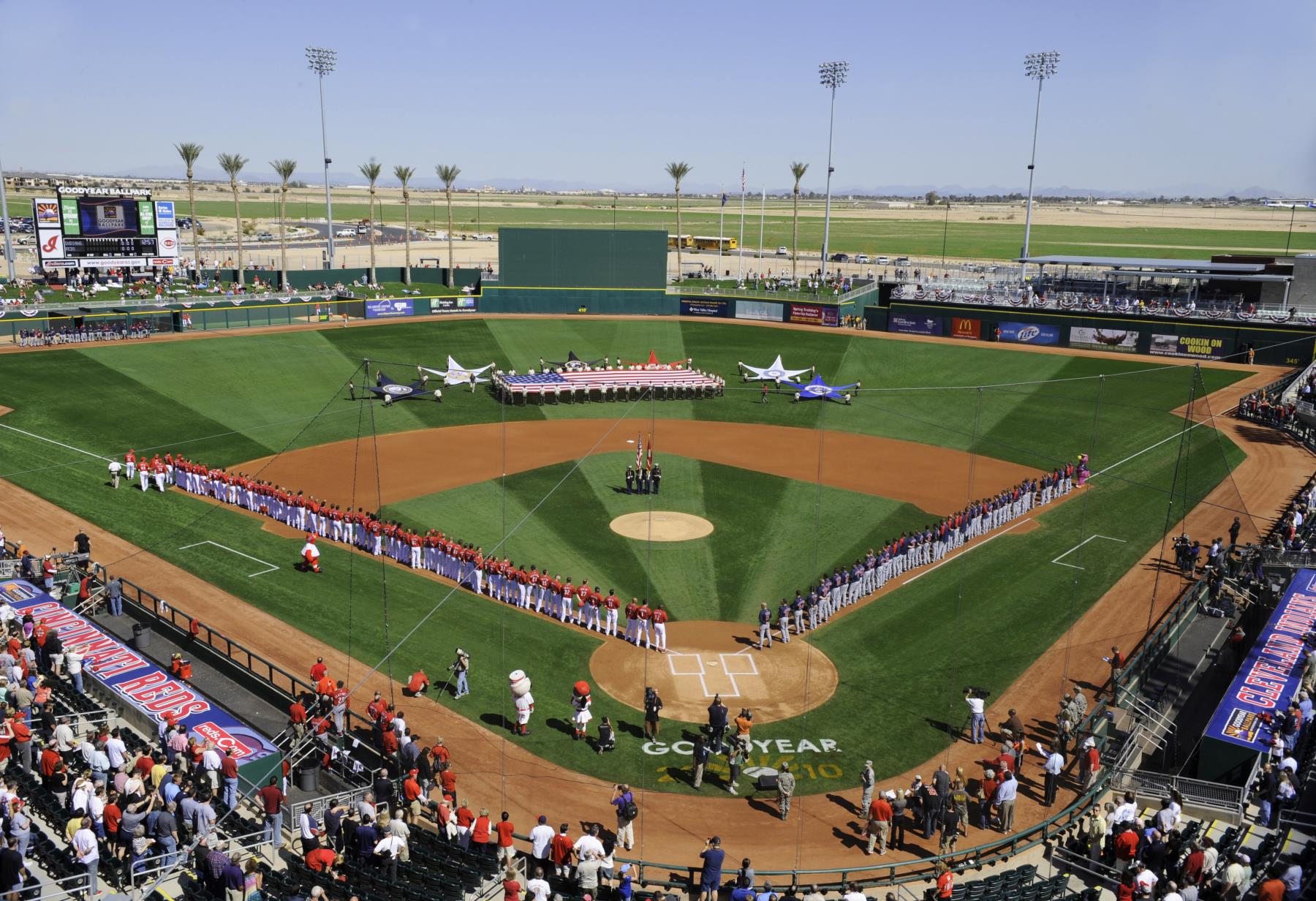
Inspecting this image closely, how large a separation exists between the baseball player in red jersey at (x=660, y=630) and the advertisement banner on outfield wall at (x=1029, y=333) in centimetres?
4622

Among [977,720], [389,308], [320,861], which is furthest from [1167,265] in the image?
[320,861]

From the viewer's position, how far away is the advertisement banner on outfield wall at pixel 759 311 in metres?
72.0

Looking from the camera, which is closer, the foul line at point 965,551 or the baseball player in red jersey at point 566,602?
the baseball player in red jersey at point 566,602

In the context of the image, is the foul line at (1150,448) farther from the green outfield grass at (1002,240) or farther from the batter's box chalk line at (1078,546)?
the green outfield grass at (1002,240)

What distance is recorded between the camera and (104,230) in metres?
68.7

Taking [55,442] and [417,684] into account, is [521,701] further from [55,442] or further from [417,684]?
[55,442]

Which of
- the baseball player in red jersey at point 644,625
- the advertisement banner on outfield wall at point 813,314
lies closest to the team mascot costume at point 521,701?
the baseball player in red jersey at point 644,625

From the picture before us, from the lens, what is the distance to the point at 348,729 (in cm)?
1927

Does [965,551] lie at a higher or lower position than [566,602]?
lower

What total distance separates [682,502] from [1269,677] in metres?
19.9

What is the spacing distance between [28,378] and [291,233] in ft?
390

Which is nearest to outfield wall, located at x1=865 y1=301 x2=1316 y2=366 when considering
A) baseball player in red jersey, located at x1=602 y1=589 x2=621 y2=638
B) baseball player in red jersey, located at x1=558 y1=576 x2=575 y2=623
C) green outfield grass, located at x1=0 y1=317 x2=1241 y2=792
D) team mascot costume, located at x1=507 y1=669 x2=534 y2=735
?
green outfield grass, located at x1=0 y1=317 x2=1241 y2=792

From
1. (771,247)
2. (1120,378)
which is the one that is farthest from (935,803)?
(771,247)

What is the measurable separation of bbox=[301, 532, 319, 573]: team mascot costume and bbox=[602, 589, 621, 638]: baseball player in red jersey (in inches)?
350
